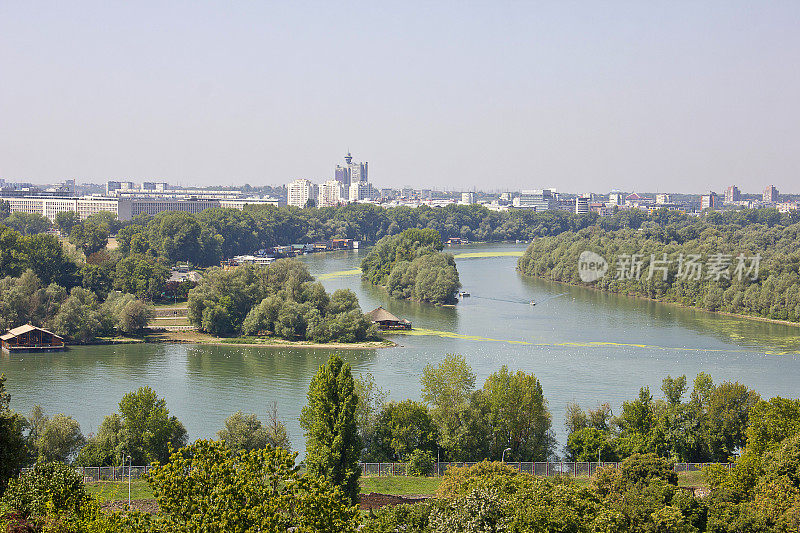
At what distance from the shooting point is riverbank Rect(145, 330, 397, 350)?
23.9m

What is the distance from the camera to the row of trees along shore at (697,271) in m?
30.1

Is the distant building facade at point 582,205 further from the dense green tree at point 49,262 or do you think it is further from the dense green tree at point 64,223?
the dense green tree at point 49,262

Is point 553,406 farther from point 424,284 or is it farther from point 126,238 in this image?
point 126,238

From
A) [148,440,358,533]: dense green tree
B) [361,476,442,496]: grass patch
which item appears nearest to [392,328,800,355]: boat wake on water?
[361,476,442,496]: grass patch

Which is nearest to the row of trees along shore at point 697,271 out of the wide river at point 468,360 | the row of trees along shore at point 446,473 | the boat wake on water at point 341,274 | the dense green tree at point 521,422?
the wide river at point 468,360

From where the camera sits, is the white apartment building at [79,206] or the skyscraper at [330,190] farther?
the skyscraper at [330,190]

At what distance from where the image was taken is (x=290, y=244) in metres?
56.5

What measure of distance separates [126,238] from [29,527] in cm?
3571

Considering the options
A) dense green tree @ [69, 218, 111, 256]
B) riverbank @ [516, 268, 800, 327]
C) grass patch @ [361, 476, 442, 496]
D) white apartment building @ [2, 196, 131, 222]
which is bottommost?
grass patch @ [361, 476, 442, 496]

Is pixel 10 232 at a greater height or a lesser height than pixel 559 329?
greater

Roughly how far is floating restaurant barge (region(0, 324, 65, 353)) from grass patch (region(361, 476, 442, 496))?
13.3 m

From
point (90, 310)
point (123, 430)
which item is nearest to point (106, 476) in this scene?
point (123, 430)

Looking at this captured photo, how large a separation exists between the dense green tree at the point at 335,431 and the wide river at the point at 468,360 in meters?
3.47

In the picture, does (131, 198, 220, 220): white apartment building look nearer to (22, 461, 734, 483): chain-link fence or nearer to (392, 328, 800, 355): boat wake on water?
(392, 328, 800, 355): boat wake on water
